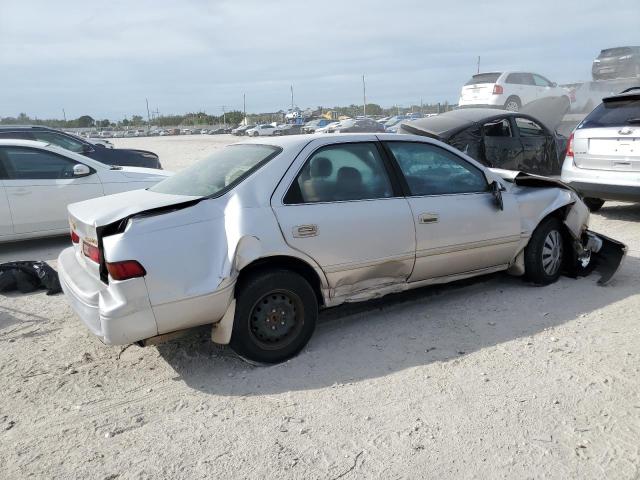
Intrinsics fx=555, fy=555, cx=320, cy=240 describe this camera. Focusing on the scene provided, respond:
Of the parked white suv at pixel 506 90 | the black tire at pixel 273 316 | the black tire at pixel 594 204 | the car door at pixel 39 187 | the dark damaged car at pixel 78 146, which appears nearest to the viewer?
the black tire at pixel 273 316

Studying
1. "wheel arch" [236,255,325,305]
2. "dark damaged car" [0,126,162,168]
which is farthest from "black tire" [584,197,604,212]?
"dark damaged car" [0,126,162,168]

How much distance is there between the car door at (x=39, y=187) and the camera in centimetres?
714

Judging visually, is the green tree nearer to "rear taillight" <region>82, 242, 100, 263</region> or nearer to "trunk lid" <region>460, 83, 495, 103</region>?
"trunk lid" <region>460, 83, 495, 103</region>

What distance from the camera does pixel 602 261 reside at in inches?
216

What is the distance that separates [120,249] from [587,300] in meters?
3.85

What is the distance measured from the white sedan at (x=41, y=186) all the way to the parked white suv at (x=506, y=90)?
13134 millimetres

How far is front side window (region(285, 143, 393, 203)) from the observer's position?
13.0 ft

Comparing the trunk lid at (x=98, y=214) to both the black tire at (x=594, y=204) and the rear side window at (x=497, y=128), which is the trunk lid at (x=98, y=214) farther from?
the black tire at (x=594, y=204)

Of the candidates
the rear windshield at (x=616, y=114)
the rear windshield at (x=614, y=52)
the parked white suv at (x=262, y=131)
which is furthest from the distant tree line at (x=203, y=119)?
the rear windshield at (x=616, y=114)

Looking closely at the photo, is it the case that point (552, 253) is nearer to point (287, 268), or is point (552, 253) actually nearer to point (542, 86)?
point (287, 268)

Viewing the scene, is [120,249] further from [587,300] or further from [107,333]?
[587,300]

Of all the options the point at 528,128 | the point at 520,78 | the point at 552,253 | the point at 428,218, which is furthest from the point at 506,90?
the point at 428,218

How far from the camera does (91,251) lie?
144 inches

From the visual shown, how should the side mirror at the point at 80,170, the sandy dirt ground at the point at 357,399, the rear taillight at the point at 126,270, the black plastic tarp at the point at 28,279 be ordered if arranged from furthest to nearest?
the side mirror at the point at 80,170 < the black plastic tarp at the point at 28,279 < the rear taillight at the point at 126,270 < the sandy dirt ground at the point at 357,399
